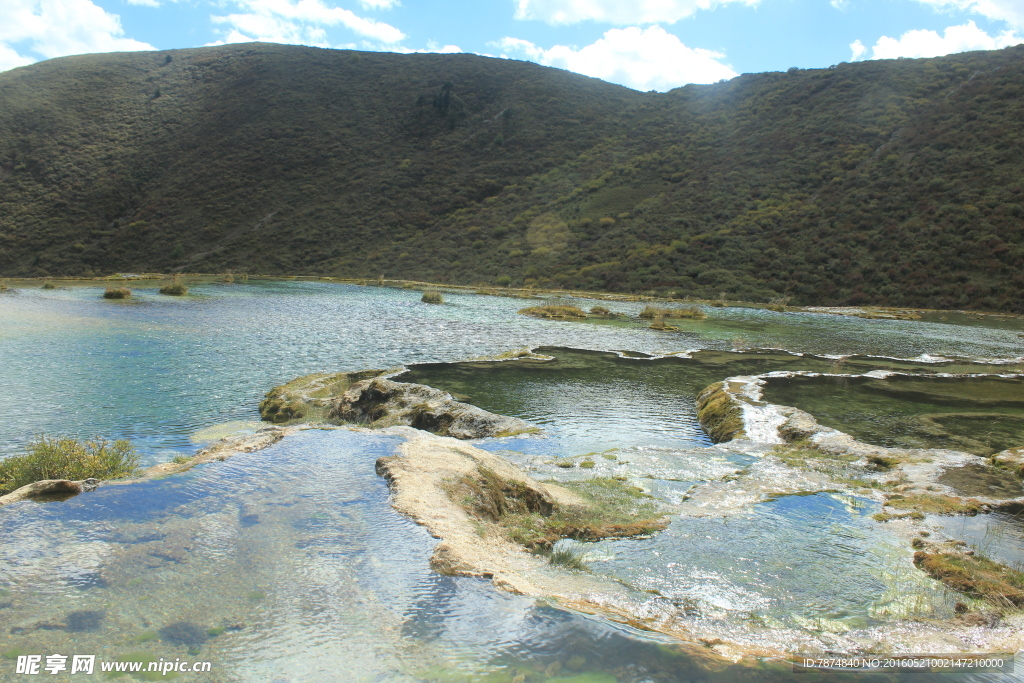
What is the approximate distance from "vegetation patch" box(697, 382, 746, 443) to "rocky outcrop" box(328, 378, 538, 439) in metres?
3.51

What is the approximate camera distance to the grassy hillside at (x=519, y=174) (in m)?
47.8

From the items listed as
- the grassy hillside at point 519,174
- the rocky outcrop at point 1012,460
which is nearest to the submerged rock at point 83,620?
the rocky outcrop at point 1012,460

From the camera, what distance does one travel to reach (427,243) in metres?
69.5

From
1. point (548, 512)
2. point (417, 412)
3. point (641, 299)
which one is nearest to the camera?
point (548, 512)

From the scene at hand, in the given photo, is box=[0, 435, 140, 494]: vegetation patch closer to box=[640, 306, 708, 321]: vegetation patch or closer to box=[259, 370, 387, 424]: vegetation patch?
box=[259, 370, 387, 424]: vegetation patch

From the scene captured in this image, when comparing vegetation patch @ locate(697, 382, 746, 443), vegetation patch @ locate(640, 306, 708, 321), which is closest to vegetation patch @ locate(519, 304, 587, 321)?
vegetation patch @ locate(640, 306, 708, 321)

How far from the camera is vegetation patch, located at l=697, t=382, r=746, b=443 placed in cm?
1112

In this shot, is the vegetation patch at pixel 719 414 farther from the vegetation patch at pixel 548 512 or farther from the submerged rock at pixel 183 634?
the submerged rock at pixel 183 634

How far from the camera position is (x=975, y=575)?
5.32 metres

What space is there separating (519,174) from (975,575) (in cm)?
7769

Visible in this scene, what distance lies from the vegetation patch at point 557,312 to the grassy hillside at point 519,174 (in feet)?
A: 60.9

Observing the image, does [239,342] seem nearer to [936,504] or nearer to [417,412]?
[417,412]

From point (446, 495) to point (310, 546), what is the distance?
1.71 m

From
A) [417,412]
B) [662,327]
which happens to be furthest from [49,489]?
A: [662,327]
